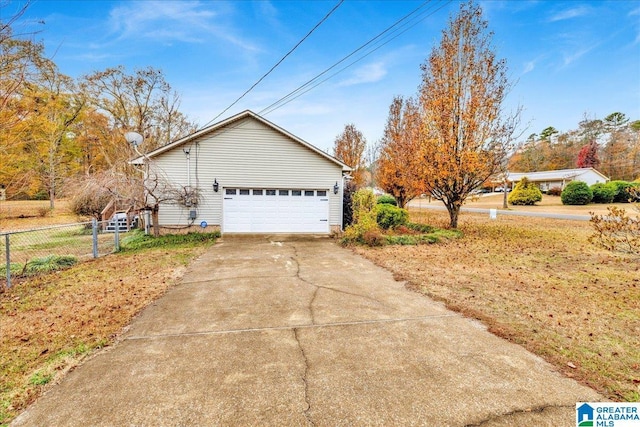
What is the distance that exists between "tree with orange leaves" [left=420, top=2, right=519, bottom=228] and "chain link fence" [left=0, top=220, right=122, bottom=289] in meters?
12.4

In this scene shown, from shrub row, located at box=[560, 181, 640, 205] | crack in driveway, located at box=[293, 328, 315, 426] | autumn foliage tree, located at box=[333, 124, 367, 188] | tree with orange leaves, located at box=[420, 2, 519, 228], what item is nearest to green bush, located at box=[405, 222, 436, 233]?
tree with orange leaves, located at box=[420, 2, 519, 228]

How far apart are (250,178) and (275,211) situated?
180 cm

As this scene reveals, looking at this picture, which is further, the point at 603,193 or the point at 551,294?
the point at 603,193

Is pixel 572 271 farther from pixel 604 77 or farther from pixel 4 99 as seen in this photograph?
pixel 604 77

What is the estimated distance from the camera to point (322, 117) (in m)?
22.7

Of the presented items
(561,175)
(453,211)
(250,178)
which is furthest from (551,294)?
(561,175)

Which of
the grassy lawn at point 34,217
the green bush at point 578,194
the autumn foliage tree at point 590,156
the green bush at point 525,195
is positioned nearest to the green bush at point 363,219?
the grassy lawn at point 34,217

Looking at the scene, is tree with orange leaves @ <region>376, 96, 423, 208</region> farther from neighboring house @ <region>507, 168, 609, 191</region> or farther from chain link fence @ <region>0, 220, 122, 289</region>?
neighboring house @ <region>507, 168, 609, 191</region>

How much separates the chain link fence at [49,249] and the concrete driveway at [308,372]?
13.4 feet

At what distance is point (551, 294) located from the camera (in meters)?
5.43

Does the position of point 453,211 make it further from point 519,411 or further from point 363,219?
point 519,411

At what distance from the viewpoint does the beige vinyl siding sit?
38.7 feet

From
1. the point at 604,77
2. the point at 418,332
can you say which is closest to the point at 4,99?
the point at 418,332

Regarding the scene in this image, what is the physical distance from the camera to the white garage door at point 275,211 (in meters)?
12.3
